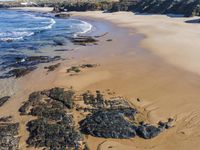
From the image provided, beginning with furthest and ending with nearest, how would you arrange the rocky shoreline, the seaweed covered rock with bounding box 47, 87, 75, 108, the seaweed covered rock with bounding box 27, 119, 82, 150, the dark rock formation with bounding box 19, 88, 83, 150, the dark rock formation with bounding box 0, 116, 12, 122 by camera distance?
the seaweed covered rock with bounding box 47, 87, 75, 108 < the dark rock formation with bounding box 0, 116, 12, 122 < the rocky shoreline < the dark rock formation with bounding box 19, 88, 83, 150 < the seaweed covered rock with bounding box 27, 119, 82, 150

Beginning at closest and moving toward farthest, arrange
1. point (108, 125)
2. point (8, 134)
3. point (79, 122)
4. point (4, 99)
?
point (8, 134)
point (108, 125)
point (79, 122)
point (4, 99)

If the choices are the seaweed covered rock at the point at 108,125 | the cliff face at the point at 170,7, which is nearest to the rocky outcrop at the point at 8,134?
the seaweed covered rock at the point at 108,125

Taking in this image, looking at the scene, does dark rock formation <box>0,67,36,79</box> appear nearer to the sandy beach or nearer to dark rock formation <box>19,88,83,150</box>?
the sandy beach

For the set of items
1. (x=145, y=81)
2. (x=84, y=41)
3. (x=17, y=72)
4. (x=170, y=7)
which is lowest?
(x=170, y=7)

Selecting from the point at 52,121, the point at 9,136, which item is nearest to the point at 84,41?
the point at 52,121

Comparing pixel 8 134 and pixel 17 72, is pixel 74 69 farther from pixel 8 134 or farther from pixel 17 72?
pixel 8 134

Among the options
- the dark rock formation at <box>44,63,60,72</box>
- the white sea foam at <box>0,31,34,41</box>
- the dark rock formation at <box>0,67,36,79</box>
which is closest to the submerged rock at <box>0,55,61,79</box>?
the dark rock formation at <box>0,67,36,79</box>
